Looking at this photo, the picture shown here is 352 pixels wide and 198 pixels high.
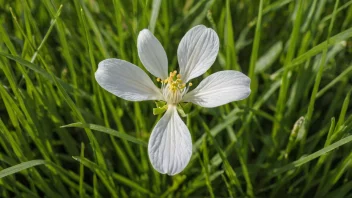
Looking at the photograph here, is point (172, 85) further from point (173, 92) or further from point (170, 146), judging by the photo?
point (170, 146)

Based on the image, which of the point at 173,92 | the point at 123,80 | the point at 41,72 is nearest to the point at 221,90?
the point at 173,92

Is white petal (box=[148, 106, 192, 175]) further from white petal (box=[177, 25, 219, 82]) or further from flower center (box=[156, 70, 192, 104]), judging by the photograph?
white petal (box=[177, 25, 219, 82])

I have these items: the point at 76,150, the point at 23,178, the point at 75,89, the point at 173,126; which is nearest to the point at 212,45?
the point at 173,126

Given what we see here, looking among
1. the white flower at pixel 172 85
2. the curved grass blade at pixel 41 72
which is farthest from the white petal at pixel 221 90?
the curved grass blade at pixel 41 72

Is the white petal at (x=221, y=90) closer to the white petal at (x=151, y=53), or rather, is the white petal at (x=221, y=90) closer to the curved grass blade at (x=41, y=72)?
the white petal at (x=151, y=53)

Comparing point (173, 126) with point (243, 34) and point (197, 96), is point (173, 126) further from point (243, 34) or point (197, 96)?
point (243, 34)

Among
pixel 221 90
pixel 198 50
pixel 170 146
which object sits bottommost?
pixel 170 146
